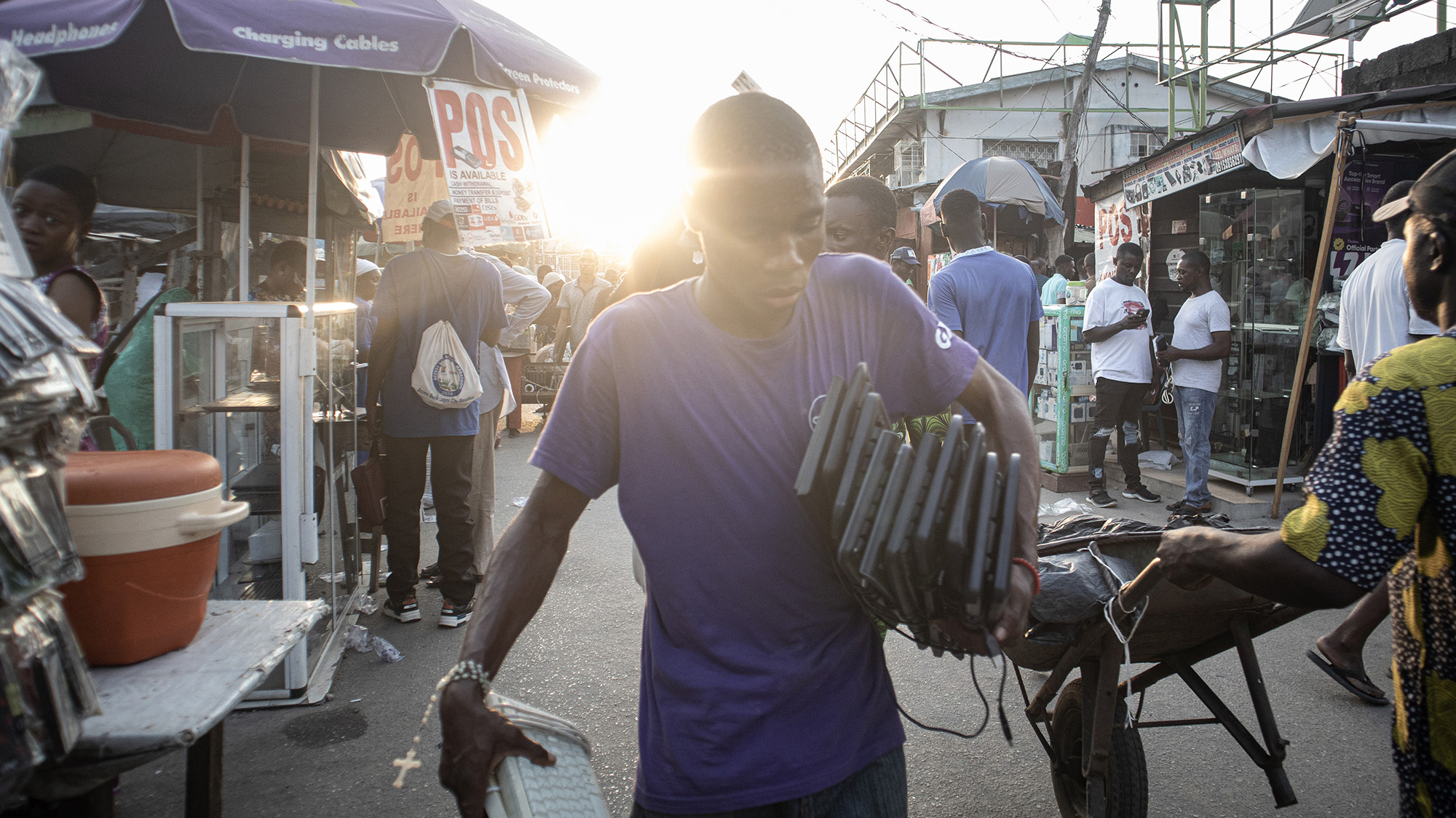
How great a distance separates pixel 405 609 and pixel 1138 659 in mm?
3988

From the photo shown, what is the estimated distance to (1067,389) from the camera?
26.6 ft

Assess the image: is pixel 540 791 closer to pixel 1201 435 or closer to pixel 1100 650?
pixel 1100 650

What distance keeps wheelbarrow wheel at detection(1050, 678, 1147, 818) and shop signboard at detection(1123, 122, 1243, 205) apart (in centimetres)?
591

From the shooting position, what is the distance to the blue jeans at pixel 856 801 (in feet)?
4.78

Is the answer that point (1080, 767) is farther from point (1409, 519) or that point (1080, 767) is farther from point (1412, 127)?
point (1412, 127)

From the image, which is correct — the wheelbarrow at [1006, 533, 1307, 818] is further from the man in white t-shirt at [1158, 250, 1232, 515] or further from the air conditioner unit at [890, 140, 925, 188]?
the air conditioner unit at [890, 140, 925, 188]

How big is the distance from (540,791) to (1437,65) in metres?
10.5

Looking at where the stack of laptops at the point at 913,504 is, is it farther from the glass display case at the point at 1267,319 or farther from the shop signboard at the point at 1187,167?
the glass display case at the point at 1267,319

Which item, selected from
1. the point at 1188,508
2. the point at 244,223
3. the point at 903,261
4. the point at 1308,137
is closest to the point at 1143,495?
the point at 1188,508

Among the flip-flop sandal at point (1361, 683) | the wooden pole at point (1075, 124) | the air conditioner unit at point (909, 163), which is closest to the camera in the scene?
the flip-flop sandal at point (1361, 683)

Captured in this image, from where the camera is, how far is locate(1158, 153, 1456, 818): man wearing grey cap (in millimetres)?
1497

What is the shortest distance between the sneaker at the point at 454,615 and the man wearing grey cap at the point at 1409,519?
4.26 meters

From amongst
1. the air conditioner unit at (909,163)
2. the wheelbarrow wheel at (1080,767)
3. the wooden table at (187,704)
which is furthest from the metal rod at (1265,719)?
the air conditioner unit at (909,163)

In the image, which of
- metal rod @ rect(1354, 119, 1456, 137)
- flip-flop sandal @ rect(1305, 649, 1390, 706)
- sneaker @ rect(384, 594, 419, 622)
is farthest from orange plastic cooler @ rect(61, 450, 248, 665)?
metal rod @ rect(1354, 119, 1456, 137)
